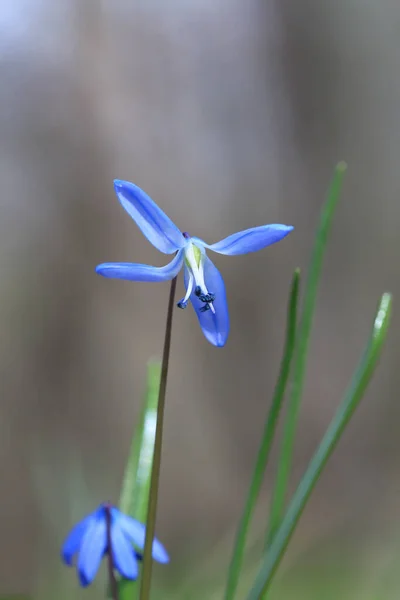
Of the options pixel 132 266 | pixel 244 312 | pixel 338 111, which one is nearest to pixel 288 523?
pixel 132 266

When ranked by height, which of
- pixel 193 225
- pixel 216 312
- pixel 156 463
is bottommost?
pixel 156 463

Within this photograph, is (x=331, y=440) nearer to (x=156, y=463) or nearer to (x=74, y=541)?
(x=156, y=463)

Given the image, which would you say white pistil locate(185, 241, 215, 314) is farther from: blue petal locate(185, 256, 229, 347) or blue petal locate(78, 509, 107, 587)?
blue petal locate(78, 509, 107, 587)

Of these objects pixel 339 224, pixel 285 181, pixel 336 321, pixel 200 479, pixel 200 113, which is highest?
pixel 200 113

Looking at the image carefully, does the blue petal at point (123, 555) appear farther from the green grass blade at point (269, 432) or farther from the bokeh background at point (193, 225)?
the bokeh background at point (193, 225)

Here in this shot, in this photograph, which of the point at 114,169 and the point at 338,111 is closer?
the point at 114,169

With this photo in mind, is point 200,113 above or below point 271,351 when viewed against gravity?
above

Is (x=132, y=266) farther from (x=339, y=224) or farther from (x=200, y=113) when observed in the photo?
(x=339, y=224)

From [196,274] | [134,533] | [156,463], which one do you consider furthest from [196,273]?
[134,533]
